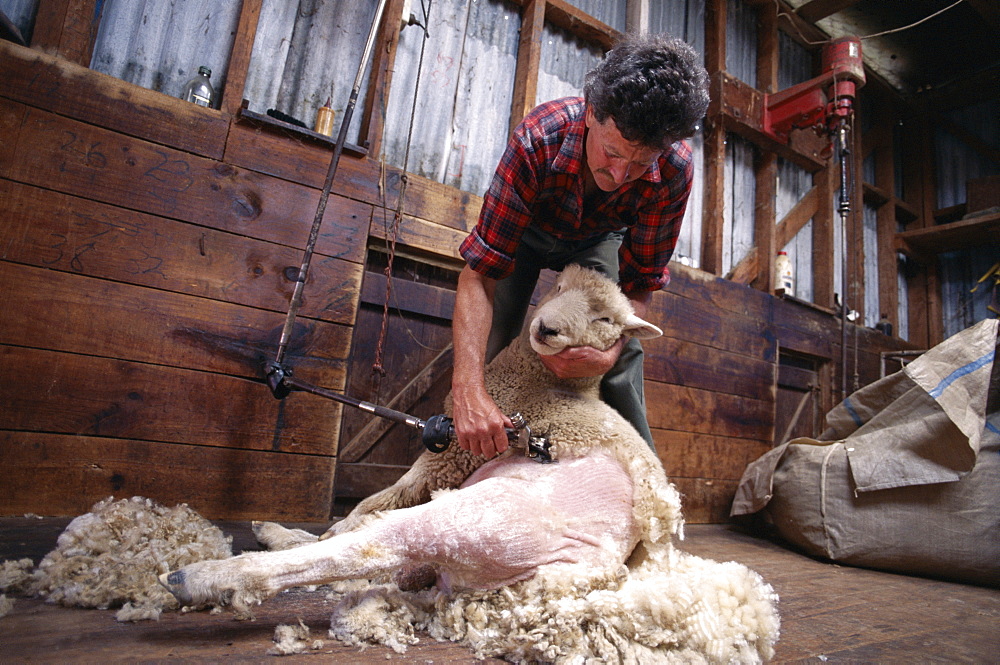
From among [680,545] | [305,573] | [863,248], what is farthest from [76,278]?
[863,248]

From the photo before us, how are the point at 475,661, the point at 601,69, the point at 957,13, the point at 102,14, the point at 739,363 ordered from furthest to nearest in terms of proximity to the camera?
the point at 957,13, the point at 739,363, the point at 102,14, the point at 601,69, the point at 475,661

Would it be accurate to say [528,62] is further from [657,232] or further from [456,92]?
[657,232]

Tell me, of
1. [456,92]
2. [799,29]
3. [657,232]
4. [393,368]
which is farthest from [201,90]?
[799,29]

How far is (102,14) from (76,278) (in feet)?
3.56

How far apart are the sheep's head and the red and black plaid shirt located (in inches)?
8.9

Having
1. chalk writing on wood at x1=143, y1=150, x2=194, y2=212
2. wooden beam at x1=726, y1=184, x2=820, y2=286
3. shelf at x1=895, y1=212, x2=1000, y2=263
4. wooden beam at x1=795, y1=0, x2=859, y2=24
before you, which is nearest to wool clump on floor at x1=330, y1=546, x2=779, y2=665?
chalk writing on wood at x1=143, y1=150, x2=194, y2=212

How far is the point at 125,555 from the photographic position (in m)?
1.23

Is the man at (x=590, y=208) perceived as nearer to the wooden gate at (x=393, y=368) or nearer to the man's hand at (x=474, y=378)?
the man's hand at (x=474, y=378)

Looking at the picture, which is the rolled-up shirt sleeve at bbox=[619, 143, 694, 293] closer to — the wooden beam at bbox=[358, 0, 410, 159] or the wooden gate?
the wooden gate

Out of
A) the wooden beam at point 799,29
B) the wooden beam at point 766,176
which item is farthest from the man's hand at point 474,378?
the wooden beam at point 799,29

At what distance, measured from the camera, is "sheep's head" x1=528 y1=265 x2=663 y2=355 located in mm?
1398

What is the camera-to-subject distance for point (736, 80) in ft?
12.7

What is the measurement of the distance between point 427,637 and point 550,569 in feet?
0.95

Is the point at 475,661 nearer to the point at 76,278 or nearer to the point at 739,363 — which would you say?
the point at 76,278
